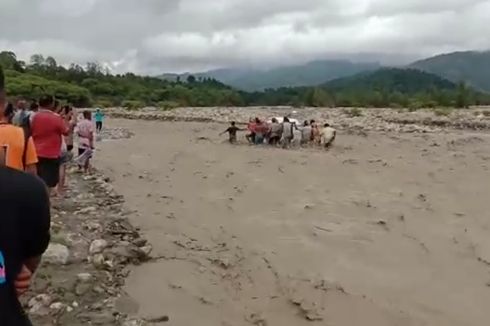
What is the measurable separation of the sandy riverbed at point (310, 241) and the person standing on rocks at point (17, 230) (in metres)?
3.67

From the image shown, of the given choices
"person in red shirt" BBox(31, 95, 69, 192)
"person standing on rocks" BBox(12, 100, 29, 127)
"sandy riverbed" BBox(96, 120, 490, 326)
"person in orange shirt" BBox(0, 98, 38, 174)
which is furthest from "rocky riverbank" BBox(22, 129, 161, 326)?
"person in orange shirt" BBox(0, 98, 38, 174)

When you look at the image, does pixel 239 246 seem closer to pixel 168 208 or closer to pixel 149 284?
pixel 149 284

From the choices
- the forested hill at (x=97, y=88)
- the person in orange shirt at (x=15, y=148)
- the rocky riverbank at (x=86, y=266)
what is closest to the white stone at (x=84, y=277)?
the rocky riverbank at (x=86, y=266)

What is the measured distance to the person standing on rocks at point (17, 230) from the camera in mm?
2203

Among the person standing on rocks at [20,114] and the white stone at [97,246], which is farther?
the person standing on rocks at [20,114]

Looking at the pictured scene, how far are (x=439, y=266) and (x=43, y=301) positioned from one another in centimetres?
468

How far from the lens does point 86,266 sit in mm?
6820

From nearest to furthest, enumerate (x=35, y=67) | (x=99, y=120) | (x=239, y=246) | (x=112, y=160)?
(x=239, y=246), (x=112, y=160), (x=99, y=120), (x=35, y=67)

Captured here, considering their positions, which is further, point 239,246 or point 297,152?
point 297,152

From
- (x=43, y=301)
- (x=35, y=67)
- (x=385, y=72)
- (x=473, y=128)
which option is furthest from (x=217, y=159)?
(x=385, y=72)

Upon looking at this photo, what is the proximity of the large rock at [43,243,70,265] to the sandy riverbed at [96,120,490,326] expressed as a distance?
76 cm

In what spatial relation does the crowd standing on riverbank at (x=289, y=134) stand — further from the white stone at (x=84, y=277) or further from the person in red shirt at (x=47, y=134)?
the white stone at (x=84, y=277)

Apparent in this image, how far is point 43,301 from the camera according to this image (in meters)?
5.61

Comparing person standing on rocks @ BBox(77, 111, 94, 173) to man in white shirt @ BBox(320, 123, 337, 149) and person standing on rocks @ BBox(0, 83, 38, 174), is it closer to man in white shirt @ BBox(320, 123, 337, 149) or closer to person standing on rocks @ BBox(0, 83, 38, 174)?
person standing on rocks @ BBox(0, 83, 38, 174)
